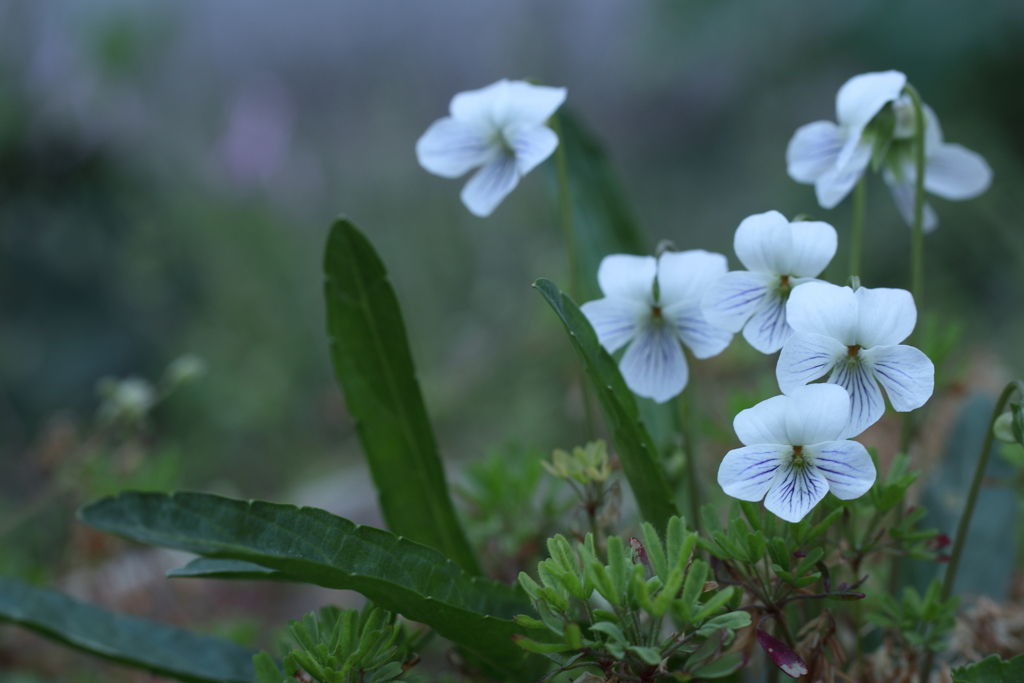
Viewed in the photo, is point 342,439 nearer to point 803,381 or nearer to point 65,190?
point 65,190

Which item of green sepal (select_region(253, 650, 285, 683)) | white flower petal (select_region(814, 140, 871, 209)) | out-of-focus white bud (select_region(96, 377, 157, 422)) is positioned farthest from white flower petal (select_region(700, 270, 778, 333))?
out-of-focus white bud (select_region(96, 377, 157, 422))

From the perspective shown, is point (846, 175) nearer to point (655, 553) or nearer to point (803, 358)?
point (803, 358)

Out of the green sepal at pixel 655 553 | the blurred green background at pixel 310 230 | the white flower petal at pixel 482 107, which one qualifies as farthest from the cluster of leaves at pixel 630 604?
the blurred green background at pixel 310 230

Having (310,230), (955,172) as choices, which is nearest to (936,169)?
(955,172)

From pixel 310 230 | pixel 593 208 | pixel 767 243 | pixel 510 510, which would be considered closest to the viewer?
pixel 767 243

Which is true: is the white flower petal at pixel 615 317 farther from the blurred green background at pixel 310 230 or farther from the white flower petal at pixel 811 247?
the blurred green background at pixel 310 230

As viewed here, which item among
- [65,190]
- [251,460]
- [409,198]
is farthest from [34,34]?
[251,460]
